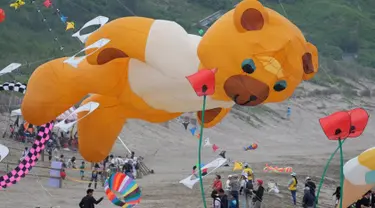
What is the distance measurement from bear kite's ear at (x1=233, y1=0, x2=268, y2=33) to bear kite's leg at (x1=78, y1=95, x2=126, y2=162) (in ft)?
7.51

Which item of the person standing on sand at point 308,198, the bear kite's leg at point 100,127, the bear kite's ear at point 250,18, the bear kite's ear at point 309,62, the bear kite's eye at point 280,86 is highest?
the bear kite's ear at point 250,18

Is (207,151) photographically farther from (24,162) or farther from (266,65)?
(266,65)

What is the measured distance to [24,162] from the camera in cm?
1198

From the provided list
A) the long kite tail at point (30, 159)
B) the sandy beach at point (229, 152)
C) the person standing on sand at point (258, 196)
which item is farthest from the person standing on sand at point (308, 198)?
the long kite tail at point (30, 159)

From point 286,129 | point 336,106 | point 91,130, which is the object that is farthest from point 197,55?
point 336,106

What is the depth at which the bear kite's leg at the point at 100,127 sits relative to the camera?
11336 millimetres

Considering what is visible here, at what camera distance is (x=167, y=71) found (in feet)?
34.1

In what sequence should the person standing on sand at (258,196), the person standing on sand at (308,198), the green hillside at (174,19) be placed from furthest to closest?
the green hillside at (174,19)
the person standing on sand at (258,196)
the person standing on sand at (308,198)

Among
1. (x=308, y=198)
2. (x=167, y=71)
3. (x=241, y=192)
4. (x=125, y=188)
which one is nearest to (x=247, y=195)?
(x=241, y=192)

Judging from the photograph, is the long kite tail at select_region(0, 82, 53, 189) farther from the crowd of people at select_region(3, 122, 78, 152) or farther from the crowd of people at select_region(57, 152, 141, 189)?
the crowd of people at select_region(3, 122, 78, 152)

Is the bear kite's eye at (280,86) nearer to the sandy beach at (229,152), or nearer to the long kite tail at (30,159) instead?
the long kite tail at (30,159)

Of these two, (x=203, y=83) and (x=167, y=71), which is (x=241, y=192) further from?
(x=203, y=83)

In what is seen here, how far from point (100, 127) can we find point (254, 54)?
9.03ft

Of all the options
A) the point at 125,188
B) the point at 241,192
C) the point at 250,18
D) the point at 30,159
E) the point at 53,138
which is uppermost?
the point at 250,18
